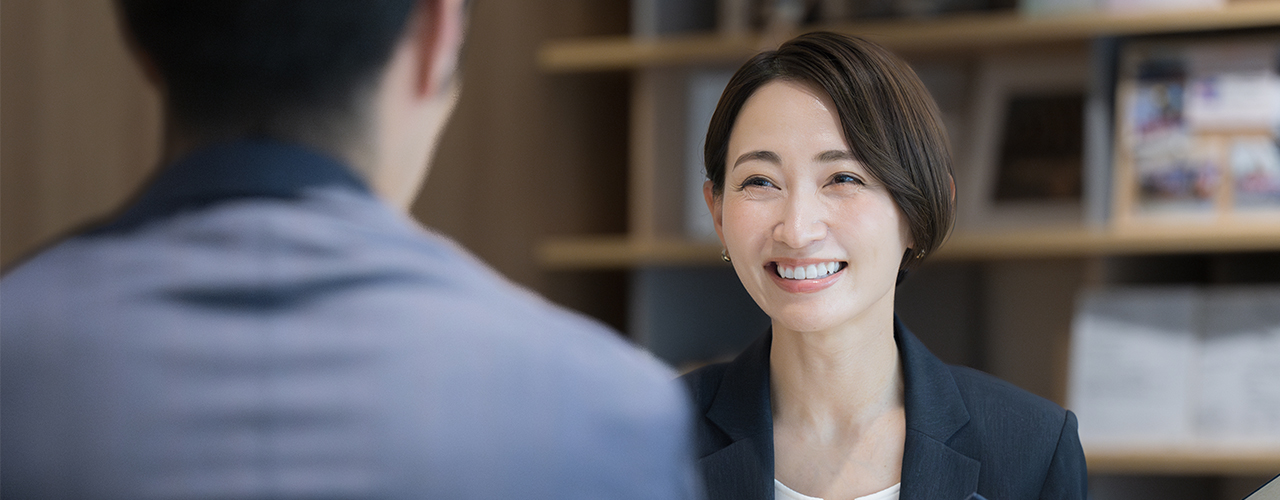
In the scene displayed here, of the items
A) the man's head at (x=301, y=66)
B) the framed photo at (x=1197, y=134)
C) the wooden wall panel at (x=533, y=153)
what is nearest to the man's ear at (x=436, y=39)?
the man's head at (x=301, y=66)

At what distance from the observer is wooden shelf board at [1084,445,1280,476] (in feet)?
6.66

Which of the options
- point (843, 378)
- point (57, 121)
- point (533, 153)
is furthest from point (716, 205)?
point (533, 153)

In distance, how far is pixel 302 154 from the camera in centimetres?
40

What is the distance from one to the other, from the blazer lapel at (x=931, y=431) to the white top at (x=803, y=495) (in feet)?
0.05

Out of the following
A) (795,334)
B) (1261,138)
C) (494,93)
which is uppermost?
(494,93)

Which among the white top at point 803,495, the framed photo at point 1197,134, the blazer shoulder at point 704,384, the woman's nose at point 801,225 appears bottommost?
the white top at point 803,495

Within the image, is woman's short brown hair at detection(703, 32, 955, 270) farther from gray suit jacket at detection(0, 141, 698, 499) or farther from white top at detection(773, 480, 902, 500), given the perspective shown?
gray suit jacket at detection(0, 141, 698, 499)

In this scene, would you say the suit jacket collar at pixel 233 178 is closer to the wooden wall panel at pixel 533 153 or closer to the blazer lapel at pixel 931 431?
the blazer lapel at pixel 931 431

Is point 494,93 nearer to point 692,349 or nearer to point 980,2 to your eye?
point 692,349

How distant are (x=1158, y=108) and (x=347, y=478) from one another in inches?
82.8

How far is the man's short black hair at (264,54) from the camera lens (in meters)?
0.39

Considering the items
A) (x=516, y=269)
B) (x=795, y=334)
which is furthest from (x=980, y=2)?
(x=795, y=334)

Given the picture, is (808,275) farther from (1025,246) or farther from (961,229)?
(961,229)

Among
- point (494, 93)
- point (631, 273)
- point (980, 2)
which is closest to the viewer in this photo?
point (980, 2)
